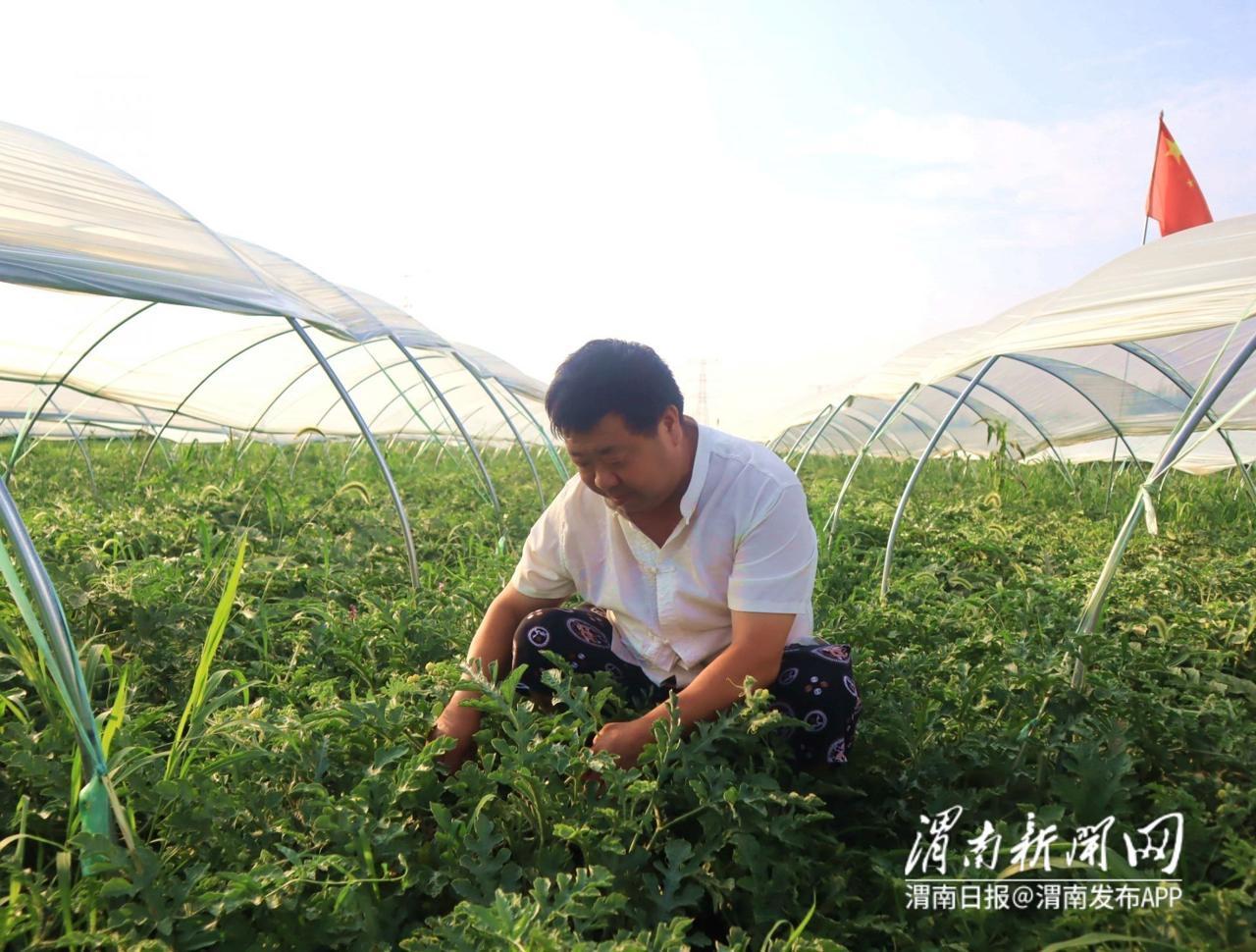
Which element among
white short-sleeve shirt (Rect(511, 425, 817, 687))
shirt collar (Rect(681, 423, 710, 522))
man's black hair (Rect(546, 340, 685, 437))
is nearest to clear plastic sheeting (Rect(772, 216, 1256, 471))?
white short-sleeve shirt (Rect(511, 425, 817, 687))

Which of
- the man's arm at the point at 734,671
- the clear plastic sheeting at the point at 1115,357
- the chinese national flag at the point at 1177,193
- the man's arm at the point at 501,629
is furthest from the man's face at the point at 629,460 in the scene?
the chinese national flag at the point at 1177,193

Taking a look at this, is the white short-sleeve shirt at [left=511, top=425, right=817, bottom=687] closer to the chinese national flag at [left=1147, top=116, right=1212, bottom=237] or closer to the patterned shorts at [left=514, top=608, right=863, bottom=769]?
the patterned shorts at [left=514, top=608, right=863, bottom=769]

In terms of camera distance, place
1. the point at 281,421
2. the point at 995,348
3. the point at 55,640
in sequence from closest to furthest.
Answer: the point at 55,640
the point at 995,348
the point at 281,421

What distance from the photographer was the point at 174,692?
2.56m

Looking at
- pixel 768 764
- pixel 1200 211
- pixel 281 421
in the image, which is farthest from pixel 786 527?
pixel 281 421

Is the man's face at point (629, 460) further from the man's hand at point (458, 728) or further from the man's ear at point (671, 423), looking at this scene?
the man's hand at point (458, 728)

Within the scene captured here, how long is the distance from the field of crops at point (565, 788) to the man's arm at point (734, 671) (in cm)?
7

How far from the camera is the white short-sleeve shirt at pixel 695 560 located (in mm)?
1918

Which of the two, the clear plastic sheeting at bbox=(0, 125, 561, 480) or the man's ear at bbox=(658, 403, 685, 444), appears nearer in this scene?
the man's ear at bbox=(658, 403, 685, 444)

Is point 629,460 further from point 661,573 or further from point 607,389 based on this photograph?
point 661,573

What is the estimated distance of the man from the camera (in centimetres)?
183

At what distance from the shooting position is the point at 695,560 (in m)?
2.01

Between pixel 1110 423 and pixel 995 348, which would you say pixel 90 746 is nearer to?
pixel 995 348

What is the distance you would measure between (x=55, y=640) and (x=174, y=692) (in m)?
1.09
